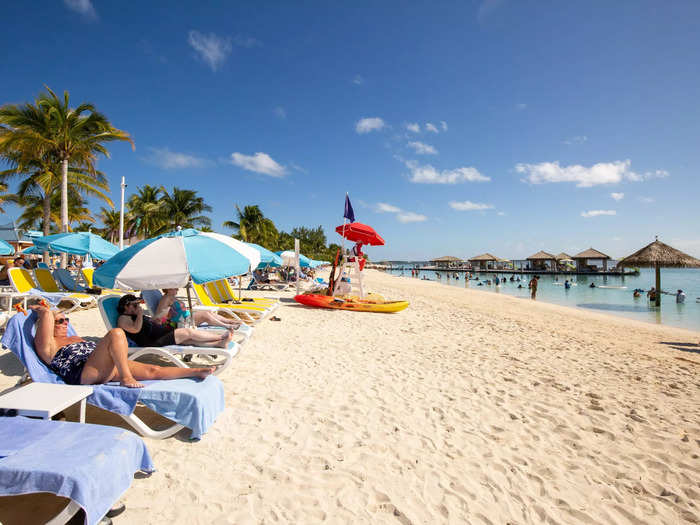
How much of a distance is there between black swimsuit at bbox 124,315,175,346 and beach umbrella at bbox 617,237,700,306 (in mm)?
21103

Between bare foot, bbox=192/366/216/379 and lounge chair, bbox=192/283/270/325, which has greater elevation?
lounge chair, bbox=192/283/270/325

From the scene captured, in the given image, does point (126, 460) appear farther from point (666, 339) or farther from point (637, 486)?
point (666, 339)

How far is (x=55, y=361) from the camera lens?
2.94 m

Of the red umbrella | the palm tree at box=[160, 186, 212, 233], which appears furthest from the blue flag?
the palm tree at box=[160, 186, 212, 233]

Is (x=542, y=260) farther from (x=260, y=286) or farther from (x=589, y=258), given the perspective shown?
(x=260, y=286)

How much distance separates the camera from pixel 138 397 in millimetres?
2736

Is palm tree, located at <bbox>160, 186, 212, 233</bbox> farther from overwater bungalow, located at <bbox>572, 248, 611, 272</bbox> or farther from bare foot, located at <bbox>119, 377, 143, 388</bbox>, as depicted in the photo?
overwater bungalow, located at <bbox>572, 248, 611, 272</bbox>

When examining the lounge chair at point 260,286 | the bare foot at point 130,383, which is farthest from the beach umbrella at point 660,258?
the bare foot at point 130,383

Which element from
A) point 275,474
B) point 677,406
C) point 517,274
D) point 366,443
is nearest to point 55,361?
point 275,474

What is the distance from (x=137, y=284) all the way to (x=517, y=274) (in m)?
66.7

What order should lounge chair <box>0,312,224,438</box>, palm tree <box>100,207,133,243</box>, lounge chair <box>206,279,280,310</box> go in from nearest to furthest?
lounge chair <box>0,312,224,438</box>, lounge chair <box>206,279,280,310</box>, palm tree <box>100,207,133,243</box>

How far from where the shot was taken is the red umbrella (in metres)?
10.8

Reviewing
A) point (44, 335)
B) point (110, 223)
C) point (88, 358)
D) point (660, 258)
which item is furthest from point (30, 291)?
point (110, 223)

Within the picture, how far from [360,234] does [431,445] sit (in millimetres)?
8371
